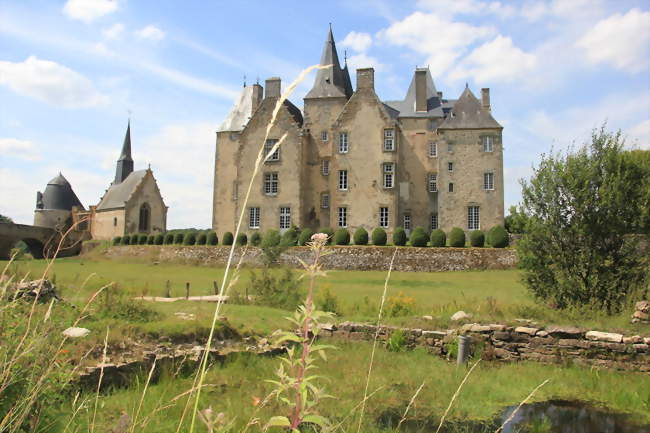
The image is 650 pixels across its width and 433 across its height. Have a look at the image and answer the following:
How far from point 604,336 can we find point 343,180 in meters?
28.2

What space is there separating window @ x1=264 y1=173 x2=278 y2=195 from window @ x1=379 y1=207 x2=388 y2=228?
→ 8288 millimetres

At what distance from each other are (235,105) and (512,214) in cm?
3466

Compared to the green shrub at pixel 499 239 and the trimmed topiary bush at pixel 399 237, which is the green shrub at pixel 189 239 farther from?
the green shrub at pixel 499 239

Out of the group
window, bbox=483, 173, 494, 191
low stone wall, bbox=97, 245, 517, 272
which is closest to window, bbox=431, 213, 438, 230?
window, bbox=483, 173, 494, 191

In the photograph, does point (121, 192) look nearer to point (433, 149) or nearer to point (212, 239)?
point (212, 239)

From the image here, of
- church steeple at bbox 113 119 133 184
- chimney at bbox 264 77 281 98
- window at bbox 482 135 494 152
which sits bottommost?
window at bbox 482 135 494 152

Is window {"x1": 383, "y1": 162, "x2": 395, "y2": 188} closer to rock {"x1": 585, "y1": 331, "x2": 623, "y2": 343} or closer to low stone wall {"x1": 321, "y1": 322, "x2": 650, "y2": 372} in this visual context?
low stone wall {"x1": 321, "y1": 322, "x2": 650, "y2": 372}

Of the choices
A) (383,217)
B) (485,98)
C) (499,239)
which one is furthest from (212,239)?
(485,98)

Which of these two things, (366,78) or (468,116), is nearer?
(468,116)

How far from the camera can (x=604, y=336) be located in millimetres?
8148

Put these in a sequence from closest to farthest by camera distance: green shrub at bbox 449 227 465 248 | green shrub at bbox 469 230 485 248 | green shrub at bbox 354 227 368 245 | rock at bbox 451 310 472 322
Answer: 1. rock at bbox 451 310 472 322
2. green shrub at bbox 469 230 485 248
3. green shrub at bbox 449 227 465 248
4. green shrub at bbox 354 227 368 245

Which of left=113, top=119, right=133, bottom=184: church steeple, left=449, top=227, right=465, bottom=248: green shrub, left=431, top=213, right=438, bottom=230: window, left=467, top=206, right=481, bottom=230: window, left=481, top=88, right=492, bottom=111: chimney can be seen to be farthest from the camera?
left=113, top=119, right=133, bottom=184: church steeple

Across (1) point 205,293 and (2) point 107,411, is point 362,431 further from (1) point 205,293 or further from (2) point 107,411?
(1) point 205,293

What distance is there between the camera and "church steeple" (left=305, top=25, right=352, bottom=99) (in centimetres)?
3762
